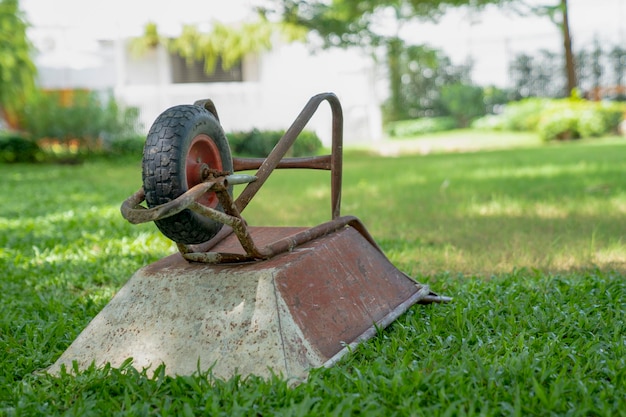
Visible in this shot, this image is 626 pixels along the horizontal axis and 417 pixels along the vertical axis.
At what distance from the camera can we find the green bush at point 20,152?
15.7 m


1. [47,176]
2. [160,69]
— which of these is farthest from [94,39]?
[47,176]

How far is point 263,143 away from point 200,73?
6.74m

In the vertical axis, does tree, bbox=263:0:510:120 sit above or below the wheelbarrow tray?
above

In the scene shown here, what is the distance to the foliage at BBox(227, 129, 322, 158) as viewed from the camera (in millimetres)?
15219

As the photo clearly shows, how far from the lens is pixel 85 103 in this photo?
50.1ft

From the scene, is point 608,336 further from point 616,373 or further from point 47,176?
point 47,176

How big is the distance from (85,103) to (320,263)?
1378 centimetres

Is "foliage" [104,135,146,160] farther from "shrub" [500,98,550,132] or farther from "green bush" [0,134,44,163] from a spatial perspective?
"shrub" [500,98,550,132]

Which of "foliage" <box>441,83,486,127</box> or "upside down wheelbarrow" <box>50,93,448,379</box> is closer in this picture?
"upside down wheelbarrow" <box>50,93,448,379</box>

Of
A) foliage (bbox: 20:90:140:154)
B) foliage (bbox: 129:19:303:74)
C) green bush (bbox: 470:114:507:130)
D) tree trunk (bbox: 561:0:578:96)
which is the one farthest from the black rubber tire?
green bush (bbox: 470:114:507:130)

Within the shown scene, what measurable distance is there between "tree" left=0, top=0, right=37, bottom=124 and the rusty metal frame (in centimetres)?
1025

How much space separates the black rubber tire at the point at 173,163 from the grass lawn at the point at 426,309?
0.49 metres

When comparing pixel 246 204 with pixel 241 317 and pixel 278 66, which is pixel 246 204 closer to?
pixel 241 317

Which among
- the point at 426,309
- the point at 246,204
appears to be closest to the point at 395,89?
the point at 426,309
